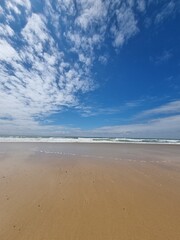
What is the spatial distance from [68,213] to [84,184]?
2263mm

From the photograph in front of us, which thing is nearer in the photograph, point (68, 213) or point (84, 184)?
point (68, 213)

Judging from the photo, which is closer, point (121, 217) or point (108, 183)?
point (121, 217)

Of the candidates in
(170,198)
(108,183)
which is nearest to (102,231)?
(170,198)

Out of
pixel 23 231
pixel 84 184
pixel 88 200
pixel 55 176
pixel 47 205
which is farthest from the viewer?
pixel 55 176

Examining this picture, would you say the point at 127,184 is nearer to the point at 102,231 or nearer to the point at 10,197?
the point at 102,231

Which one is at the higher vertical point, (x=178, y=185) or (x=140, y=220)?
(x=178, y=185)

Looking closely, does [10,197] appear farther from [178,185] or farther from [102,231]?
[178,185]

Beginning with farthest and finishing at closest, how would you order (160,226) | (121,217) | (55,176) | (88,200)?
1. (55,176)
2. (88,200)
3. (121,217)
4. (160,226)

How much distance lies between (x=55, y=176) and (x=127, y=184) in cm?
294

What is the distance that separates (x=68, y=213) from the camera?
391cm

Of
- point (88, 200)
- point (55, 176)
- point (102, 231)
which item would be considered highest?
point (55, 176)

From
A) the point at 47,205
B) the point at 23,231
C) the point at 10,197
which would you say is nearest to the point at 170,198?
the point at 47,205

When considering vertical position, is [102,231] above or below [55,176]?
below

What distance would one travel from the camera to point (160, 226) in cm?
343
